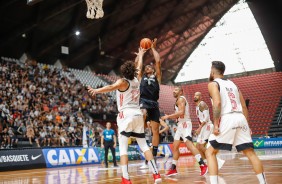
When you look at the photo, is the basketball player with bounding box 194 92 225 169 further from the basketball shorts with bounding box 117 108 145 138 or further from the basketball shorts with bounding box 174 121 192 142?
the basketball shorts with bounding box 117 108 145 138

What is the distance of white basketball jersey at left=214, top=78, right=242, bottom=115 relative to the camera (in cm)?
465

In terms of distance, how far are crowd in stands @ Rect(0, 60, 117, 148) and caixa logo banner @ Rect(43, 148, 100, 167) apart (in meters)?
2.95

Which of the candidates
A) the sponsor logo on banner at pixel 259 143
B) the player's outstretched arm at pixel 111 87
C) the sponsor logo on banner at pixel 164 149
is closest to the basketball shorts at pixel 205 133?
the player's outstretched arm at pixel 111 87

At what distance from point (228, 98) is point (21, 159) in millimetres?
10714

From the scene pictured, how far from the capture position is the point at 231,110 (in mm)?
4645

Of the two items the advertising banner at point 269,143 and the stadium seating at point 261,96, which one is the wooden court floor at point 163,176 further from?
the stadium seating at point 261,96

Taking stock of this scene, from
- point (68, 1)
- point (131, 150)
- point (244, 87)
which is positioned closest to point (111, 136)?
point (131, 150)

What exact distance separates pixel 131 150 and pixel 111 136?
467 cm

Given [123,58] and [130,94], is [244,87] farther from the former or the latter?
[130,94]

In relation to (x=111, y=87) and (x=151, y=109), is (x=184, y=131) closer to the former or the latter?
(x=151, y=109)

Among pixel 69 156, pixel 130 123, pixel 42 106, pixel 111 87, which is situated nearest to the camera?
pixel 111 87

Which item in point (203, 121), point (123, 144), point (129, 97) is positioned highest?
point (129, 97)

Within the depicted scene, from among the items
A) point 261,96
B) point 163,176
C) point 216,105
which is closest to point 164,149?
point 163,176

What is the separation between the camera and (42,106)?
20062mm
